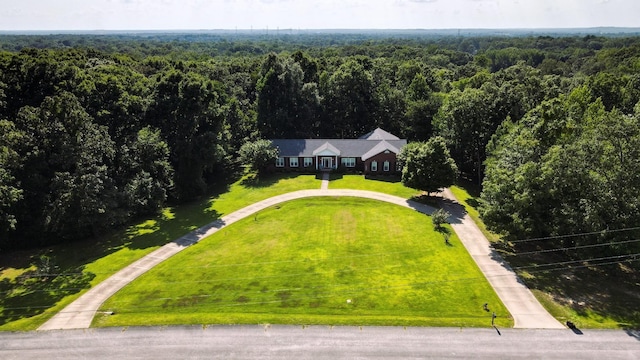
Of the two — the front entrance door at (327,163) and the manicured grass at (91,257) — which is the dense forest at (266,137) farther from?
the front entrance door at (327,163)

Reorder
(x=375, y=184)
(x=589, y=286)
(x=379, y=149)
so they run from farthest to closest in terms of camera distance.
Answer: (x=379, y=149) → (x=375, y=184) → (x=589, y=286)

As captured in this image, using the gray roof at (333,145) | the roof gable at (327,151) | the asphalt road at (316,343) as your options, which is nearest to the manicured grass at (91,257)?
the asphalt road at (316,343)

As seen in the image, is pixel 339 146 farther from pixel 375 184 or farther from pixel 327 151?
pixel 375 184

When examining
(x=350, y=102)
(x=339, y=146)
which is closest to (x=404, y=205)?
(x=339, y=146)

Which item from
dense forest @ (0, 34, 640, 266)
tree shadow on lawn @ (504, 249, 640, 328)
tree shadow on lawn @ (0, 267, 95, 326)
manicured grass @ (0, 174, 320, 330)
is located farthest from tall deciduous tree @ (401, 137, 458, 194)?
tree shadow on lawn @ (0, 267, 95, 326)

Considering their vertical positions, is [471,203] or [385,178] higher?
[385,178]

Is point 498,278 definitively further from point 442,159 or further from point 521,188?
point 442,159

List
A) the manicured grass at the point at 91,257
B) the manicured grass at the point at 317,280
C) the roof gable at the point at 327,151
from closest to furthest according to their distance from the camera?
the manicured grass at the point at 317,280, the manicured grass at the point at 91,257, the roof gable at the point at 327,151
